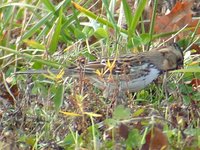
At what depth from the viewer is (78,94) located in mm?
4617

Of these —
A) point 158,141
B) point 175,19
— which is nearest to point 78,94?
point 158,141

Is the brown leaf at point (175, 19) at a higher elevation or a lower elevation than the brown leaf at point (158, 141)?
higher

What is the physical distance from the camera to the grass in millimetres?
4137

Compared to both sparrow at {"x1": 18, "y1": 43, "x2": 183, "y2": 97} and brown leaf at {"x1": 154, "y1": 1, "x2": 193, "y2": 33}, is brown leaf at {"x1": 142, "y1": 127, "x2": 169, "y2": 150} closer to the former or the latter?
sparrow at {"x1": 18, "y1": 43, "x2": 183, "y2": 97}

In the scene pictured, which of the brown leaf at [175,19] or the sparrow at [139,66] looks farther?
the brown leaf at [175,19]

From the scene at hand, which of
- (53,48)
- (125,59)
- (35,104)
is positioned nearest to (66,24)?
(53,48)

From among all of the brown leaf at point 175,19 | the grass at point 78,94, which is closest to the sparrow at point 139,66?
the grass at point 78,94

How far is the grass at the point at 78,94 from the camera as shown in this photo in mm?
4137

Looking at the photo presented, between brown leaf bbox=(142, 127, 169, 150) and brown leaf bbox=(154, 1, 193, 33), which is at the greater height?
brown leaf bbox=(154, 1, 193, 33)

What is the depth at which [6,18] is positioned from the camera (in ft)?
20.4

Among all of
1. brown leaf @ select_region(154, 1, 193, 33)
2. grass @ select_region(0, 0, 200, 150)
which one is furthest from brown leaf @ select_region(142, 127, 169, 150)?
brown leaf @ select_region(154, 1, 193, 33)

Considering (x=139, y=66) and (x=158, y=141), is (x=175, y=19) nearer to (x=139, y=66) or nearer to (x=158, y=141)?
(x=139, y=66)

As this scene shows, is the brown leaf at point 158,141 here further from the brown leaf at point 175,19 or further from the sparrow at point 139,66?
the brown leaf at point 175,19

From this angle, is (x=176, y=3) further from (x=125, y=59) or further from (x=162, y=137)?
(x=162, y=137)
